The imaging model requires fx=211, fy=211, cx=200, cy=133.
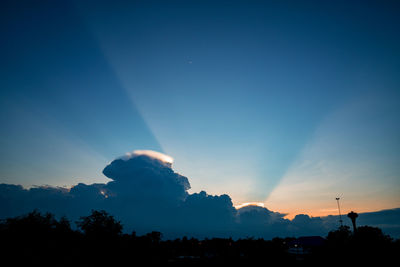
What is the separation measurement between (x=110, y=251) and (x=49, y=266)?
16.0m

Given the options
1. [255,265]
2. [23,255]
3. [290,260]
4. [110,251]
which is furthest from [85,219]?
[290,260]

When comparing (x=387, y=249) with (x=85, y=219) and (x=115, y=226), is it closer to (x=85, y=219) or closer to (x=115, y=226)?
(x=115, y=226)

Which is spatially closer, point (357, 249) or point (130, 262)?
point (357, 249)

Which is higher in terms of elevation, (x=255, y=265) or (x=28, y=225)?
(x=28, y=225)

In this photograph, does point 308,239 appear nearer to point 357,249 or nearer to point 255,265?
point 255,265

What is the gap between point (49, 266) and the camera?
26719 mm

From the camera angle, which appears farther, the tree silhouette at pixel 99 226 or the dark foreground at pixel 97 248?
the tree silhouette at pixel 99 226

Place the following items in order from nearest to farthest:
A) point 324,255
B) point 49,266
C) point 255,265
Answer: point 49,266 → point 324,255 → point 255,265

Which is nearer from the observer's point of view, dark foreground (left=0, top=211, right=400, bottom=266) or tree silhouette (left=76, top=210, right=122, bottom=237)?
dark foreground (left=0, top=211, right=400, bottom=266)

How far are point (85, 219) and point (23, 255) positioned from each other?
101 feet

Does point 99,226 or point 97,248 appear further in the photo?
point 99,226

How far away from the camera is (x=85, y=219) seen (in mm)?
56312

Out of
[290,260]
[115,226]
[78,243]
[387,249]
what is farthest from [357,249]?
[115,226]

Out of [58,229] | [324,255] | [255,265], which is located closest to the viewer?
[324,255]
